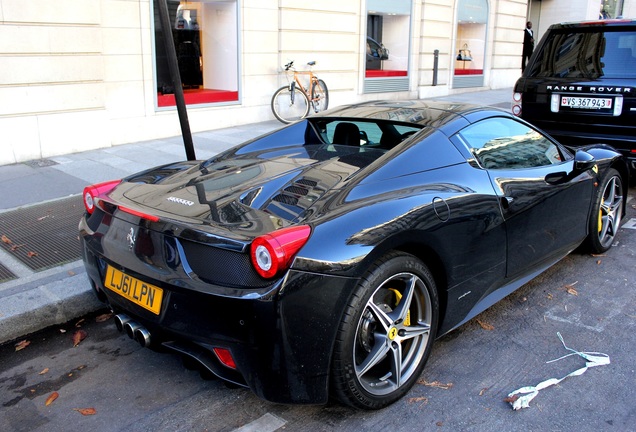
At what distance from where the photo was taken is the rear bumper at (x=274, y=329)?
2.63m

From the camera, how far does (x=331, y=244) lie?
2738 mm

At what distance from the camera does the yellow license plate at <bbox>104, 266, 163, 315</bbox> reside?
2926mm

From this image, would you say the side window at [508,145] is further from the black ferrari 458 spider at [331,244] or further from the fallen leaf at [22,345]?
the fallen leaf at [22,345]

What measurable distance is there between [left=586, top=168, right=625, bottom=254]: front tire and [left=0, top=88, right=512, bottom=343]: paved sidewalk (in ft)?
12.8

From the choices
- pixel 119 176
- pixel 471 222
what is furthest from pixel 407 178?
pixel 119 176

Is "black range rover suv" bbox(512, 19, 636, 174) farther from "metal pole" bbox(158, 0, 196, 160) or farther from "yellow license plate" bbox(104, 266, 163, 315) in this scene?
"yellow license plate" bbox(104, 266, 163, 315)

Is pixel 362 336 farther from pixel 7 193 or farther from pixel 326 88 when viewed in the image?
pixel 326 88

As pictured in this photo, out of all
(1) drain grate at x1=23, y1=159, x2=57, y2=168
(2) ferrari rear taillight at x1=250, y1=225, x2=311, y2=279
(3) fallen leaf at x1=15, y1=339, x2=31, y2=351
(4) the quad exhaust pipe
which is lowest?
(3) fallen leaf at x1=15, y1=339, x2=31, y2=351

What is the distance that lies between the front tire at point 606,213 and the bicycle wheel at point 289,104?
7.30 meters

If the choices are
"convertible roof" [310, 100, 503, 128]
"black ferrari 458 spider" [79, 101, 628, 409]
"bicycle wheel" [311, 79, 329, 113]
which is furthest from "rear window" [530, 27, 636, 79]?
"bicycle wheel" [311, 79, 329, 113]

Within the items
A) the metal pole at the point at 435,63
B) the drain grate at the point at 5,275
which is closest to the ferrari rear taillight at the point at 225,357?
the drain grate at the point at 5,275

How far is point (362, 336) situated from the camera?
2965 millimetres

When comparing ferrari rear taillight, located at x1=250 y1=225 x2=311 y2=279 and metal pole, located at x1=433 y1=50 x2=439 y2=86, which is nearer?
ferrari rear taillight, located at x1=250 y1=225 x2=311 y2=279

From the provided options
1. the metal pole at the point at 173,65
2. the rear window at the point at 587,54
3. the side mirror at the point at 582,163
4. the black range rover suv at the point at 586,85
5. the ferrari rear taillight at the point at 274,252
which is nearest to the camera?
the ferrari rear taillight at the point at 274,252
